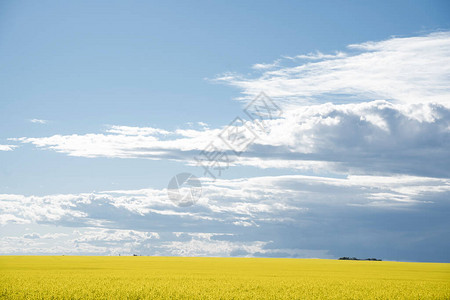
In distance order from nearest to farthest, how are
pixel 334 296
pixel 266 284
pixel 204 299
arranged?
pixel 204 299
pixel 334 296
pixel 266 284

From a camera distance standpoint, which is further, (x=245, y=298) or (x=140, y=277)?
(x=140, y=277)

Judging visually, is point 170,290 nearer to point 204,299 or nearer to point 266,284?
point 204,299

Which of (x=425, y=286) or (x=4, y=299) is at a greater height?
(x=4, y=299)

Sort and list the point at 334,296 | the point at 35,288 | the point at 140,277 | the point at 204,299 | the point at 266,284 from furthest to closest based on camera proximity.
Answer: the point at 140,277 < the point at 266,284 < the point at 35,288 < the point at 334,296 < the point at 204,299

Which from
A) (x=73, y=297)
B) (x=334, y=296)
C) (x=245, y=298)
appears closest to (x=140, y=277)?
(x=73, y=297)

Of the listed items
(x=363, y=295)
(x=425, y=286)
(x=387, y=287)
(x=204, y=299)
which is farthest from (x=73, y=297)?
(x=425, y=286)

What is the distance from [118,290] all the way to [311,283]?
63.1 feet

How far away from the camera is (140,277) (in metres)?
51.5

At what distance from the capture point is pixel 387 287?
45.5 m

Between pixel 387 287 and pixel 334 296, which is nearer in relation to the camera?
pixel 334 296

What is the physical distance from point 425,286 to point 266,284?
53.8ft

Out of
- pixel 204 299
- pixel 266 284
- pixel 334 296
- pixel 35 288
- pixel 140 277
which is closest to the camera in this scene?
pixel 204 299

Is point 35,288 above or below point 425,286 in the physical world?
above

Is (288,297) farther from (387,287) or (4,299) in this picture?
(4,299)
